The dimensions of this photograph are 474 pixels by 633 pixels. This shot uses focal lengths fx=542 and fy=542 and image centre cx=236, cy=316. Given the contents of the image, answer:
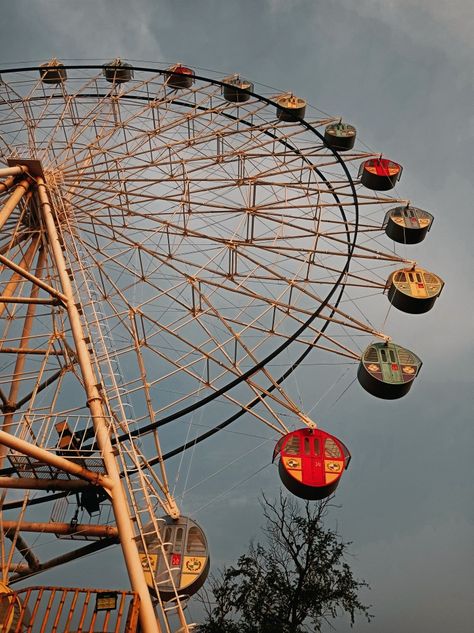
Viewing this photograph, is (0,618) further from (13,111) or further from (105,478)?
(13,111)

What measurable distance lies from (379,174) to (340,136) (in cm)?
220

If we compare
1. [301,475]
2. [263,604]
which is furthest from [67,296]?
[263,604]

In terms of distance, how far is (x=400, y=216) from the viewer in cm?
1517

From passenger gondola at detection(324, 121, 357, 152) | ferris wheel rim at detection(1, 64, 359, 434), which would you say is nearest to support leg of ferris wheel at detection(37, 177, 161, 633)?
ferris wheel rim at detection(1, 64, 359, 434)

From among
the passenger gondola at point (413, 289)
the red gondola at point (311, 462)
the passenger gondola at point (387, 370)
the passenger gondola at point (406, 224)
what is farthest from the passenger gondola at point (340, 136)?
the red gondola at point (311, 462)

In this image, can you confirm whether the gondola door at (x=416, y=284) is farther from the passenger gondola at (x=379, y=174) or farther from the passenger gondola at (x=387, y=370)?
the passenger gondola at (x=379, y=174)

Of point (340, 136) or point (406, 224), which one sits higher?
point (340, 136)

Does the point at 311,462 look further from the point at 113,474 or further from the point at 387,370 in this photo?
the point at 113,474

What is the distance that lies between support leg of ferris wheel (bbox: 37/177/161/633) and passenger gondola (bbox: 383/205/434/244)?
9.17m

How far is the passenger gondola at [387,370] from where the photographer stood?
11594 mm

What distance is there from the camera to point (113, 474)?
726cm

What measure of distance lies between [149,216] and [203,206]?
1.40 meters

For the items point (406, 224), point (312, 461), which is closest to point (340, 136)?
point (406, 224)

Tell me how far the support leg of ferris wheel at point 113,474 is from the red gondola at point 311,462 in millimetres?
3905
